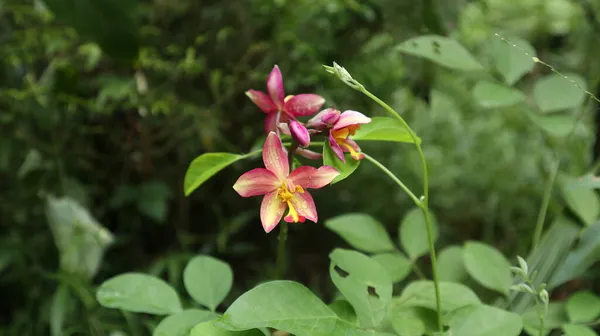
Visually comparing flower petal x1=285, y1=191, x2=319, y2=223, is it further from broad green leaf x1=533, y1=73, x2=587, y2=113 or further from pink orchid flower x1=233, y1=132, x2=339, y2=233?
broad green leaf x1=533, y1=73, x2=587, y2=113

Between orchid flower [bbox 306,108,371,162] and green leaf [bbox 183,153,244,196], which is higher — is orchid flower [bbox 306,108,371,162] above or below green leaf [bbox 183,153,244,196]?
above

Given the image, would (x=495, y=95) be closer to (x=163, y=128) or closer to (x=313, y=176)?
(x=313, y=176)

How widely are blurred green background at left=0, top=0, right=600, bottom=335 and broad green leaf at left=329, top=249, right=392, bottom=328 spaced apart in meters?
0.46

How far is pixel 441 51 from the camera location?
71 centimetres

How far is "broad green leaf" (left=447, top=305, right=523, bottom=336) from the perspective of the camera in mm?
521

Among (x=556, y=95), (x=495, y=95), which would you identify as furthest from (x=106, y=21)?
(x=556, y=95)

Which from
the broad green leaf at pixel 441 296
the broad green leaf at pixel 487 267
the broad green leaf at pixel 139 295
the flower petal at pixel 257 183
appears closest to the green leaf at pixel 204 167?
the flower petal at pixel 257 183

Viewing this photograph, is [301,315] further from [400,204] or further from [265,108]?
[400,204]

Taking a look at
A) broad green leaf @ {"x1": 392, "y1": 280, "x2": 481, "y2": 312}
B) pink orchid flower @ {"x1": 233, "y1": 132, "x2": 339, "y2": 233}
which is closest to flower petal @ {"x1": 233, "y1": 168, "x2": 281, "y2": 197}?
Result: pink orchid flower @ {"x1": 233, "y1": 132, "x2": 339, "y2": 233}

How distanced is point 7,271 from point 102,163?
0.91ft

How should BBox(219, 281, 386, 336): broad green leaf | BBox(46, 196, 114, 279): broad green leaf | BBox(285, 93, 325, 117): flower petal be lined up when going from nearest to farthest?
1. BBox(219, 281, 386, 336): broad green leaf
2. BBox(285, 93, 325, 117): flower petal
3. BBox(46, 196, 114, 279): broad green leaf

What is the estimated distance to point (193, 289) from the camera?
0.59 m

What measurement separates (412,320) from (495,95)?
1.11 feet

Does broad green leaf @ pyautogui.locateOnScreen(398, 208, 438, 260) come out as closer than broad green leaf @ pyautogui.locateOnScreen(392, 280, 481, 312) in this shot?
No
